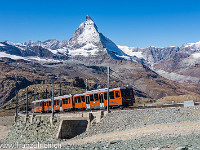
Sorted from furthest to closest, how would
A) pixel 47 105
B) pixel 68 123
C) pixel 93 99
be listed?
1. pixel 47 105
2. pixel 68 123
3. pixel 93 99

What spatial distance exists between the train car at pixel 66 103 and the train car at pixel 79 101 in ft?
4.58

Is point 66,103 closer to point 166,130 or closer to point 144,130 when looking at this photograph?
point 144,130

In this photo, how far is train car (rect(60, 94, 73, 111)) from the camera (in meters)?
52.7

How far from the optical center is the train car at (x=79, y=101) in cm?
4854

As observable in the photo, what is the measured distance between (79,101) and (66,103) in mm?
5372

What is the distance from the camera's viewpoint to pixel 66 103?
54312 mm

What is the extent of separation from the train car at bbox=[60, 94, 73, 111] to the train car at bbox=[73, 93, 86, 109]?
55.0 inches

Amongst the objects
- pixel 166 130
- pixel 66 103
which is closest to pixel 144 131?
pixel 166 130

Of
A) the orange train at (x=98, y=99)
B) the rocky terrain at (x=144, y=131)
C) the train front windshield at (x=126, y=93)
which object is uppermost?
the train front windshield at (x=126, y=93)

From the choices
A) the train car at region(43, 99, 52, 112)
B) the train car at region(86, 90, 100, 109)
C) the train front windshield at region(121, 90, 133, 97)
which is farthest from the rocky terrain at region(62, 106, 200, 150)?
the train car at region(43, 99, 52, 112)

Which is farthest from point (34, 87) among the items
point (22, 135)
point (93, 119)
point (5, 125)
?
point (93, 119)

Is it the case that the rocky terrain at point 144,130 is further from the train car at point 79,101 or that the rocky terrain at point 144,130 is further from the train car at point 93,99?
the train car at point 79,101

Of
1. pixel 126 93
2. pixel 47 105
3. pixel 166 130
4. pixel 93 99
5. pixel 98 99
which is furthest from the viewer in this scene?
pixel 47 105

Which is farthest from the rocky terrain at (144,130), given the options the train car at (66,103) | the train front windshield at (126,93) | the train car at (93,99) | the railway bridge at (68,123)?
the train car at (66,103)
